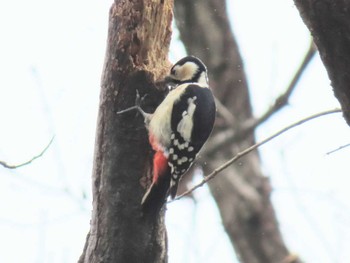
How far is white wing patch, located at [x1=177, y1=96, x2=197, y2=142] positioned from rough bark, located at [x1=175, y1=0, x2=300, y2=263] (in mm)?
1896

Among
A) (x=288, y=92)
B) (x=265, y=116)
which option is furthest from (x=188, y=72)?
(x=265, y=116)

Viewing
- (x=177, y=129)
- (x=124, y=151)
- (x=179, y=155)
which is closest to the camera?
(x=124, y=151)

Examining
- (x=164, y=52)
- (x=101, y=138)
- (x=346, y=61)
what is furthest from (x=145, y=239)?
(x=346, y=61)

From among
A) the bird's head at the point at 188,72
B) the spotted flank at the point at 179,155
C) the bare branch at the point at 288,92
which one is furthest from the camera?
the bare branch at the point at 288,92

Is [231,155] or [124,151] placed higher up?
[124,151]

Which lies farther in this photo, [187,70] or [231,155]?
[231,155]

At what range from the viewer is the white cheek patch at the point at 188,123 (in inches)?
149

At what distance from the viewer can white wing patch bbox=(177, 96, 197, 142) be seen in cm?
380

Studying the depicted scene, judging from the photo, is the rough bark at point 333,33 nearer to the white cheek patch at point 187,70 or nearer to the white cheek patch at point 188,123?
the white cheek patch at point 188,123

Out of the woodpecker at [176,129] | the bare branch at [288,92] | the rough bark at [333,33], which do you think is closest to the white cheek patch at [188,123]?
the woodpecker at [176,129]

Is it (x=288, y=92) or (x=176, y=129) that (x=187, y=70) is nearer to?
(x=176, y=129)

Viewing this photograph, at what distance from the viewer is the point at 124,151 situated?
11.3ft

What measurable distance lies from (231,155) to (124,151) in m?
2.84

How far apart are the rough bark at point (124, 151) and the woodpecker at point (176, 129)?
2.4 inches
